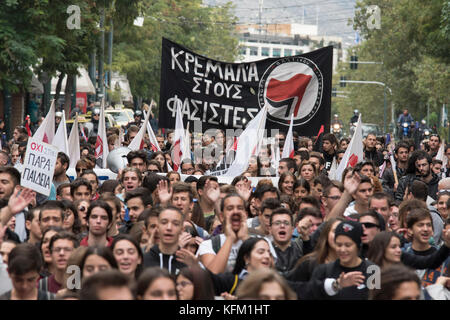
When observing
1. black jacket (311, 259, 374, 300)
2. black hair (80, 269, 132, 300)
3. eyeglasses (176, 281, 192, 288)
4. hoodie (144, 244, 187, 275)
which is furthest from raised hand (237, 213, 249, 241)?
black hair (80, 269, 132, 300)

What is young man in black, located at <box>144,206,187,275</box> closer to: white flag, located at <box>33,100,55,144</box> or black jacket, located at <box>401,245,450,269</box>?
black jacket, located at <box>401,245,450,269</box>

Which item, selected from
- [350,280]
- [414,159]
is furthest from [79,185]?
[414,159]

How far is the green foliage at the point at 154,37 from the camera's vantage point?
157 ft

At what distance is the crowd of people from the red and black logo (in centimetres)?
301

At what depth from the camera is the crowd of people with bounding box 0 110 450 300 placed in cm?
667

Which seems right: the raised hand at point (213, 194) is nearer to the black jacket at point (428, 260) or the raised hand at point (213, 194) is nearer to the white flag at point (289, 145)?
the black jacket at point (428, 260)

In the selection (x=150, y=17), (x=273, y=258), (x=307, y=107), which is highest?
(x=150, y=17)

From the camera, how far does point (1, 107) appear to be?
3553 cm

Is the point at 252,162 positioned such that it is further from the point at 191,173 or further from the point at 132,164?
the point at 132,164

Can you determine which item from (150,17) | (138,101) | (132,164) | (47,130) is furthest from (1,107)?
(138,101)

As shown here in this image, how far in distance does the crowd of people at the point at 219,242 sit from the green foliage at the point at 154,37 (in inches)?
1124

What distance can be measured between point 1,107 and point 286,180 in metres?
24.5

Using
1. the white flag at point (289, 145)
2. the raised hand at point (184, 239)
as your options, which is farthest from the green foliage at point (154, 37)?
the raised hand at point (184, 239)

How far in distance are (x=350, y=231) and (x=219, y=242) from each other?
1132 millimetres
